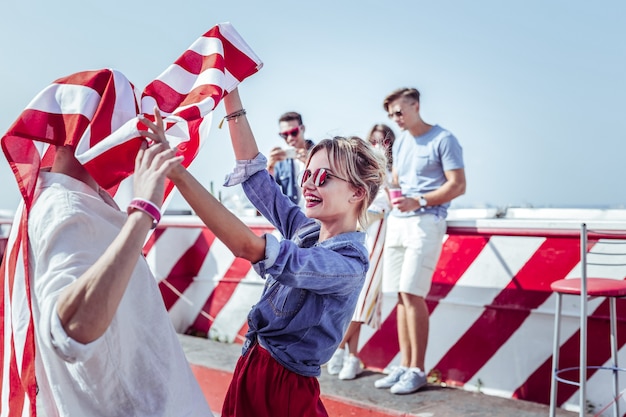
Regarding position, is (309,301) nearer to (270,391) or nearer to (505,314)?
(270,391)

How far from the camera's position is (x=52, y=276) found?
1581mm

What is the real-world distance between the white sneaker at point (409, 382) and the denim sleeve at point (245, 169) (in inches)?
101

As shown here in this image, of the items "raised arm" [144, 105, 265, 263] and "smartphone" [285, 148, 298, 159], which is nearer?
"raised arm" [144, 105, 265, 263]

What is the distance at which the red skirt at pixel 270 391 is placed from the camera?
220 centimetres

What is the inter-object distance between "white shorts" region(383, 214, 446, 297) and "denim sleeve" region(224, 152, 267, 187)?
8.25ft

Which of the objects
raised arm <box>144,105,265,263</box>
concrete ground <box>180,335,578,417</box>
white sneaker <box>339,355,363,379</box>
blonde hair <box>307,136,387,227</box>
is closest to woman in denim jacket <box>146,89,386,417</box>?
blonde hair <box>307,136,387,227</box>

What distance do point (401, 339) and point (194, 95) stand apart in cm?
310

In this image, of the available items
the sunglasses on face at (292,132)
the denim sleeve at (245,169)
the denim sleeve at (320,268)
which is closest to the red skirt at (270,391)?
the denim sleeve at (320,268)

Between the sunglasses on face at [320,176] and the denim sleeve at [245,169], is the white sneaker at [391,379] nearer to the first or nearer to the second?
the denim sleeve at [245,169]

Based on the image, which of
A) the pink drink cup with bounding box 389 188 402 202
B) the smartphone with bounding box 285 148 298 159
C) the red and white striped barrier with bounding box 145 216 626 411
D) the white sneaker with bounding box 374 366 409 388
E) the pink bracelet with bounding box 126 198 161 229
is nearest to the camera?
the pink bracelet with bounding box 126 198 161 229

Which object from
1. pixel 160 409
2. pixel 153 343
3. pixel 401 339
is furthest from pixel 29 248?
pixel 401 339

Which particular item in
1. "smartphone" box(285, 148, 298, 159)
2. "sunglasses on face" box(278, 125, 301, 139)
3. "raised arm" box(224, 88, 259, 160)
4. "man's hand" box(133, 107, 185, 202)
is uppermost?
"sunglasses on face" box(278, 125, 301, 139)

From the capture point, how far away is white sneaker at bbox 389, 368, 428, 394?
15.0 ft

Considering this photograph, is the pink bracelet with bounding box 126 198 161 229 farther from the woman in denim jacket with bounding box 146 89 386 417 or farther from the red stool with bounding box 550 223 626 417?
the red stool with bounding box 550 223 626 417
